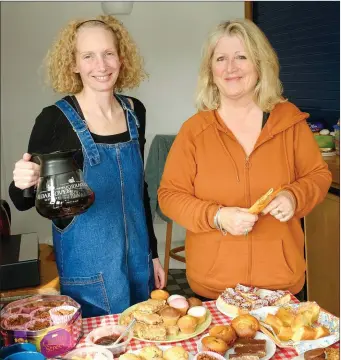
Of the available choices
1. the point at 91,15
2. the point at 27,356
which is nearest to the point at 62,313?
the point at 27,356

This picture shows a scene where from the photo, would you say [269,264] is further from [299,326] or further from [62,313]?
[62,313]

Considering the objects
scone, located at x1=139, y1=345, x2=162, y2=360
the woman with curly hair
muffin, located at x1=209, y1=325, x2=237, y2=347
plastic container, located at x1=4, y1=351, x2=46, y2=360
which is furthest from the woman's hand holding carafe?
muffin, located at x1=209, y1=325, x2=237, y2=347

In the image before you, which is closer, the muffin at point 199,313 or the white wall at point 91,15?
the muffin at point 199,313

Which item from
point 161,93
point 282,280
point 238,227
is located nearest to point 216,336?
point 238,227

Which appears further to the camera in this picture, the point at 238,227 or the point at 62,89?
the point at 62,89

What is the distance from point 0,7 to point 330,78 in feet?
8.34

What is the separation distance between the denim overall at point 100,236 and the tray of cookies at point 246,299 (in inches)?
14.3

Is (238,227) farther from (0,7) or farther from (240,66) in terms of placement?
(0,7)

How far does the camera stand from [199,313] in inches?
55.5

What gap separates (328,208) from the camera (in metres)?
2.95

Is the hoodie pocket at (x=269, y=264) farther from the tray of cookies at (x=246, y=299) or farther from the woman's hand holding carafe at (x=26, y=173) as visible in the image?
the woman's hand holding carafe at (x=26, y=173)

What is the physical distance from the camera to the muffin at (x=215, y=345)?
1.24 metres

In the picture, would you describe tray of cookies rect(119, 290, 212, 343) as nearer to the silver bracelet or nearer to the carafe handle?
the silver bracelet

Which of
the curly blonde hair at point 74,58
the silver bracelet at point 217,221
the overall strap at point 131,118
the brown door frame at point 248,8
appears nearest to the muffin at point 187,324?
the silver bracelet at point 217,221
